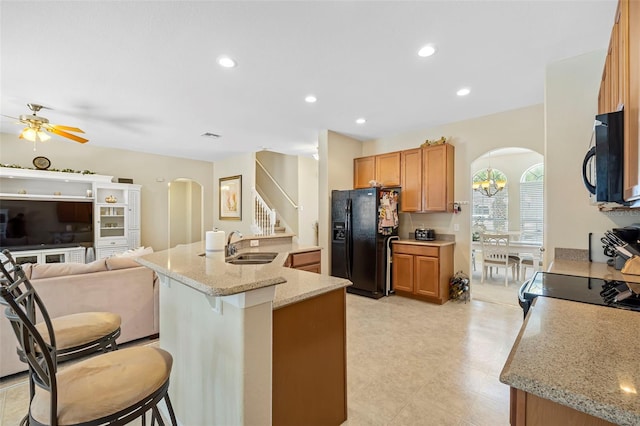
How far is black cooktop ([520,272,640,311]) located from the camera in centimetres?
126

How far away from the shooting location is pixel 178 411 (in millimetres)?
1788

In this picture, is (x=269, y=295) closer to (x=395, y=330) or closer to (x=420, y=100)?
(x=395, y=330)

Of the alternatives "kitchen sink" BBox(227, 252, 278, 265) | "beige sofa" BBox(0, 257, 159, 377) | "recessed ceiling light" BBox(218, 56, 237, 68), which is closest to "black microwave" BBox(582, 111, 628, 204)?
"kitchen sink" BBox(227, 252, 278, 265)

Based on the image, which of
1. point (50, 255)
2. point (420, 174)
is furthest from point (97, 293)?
point (420, 174)

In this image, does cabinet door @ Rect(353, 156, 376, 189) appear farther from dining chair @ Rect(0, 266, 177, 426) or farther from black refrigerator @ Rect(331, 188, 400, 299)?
dining chair @ Rect(0, 266, 177, 426)

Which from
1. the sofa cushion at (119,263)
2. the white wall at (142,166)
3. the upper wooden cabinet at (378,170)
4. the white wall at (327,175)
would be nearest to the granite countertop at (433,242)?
the upper wooden cabinet at (378,170)

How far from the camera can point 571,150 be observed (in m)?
2.43

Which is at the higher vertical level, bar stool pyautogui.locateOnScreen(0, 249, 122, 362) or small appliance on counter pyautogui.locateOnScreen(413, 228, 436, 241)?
small appliance on counter pyautogui.locateOnScreen(413, 228, 436, 241)

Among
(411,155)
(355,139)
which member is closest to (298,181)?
(355,139)

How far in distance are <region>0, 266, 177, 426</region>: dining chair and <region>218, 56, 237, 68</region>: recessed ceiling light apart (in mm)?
2270

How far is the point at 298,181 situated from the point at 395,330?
486cm

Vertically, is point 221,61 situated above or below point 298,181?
above

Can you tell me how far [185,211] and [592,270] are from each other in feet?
30.5

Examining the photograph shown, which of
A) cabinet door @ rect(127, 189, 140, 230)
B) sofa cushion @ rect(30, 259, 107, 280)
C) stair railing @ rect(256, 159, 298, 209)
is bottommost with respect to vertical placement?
sofa cushion @ rect(30, 259, 107, 280)
